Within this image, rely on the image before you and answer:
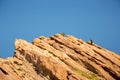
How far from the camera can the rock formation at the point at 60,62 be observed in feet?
152

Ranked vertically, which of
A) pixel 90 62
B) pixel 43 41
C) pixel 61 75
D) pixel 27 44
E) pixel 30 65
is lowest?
pixel 61 75

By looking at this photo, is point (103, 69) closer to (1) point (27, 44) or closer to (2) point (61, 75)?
(2) point (61, 75)

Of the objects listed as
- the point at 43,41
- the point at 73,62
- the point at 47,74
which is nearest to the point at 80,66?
the point at 73,62

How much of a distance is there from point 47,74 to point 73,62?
30.7ft

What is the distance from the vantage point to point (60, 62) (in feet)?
162

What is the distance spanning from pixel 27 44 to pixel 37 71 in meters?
10.8

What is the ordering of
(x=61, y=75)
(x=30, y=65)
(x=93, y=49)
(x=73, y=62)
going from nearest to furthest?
1. (x=61, y=75)
2. (x=30, y=65)
3. (x=73, y=62)
4. (x=93, y=49)

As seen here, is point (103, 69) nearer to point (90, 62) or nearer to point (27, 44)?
point (90, 62)

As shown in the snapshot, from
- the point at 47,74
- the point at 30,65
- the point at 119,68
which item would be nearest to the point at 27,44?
the point at 30,65

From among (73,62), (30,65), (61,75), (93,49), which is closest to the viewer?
(61,75)

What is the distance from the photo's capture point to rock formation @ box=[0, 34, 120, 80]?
4634 centimetres

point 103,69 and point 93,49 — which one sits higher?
point 93,49

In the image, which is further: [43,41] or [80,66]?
[43,41]

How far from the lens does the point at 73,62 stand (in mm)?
53156
